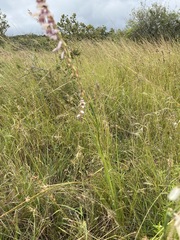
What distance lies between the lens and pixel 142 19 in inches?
581

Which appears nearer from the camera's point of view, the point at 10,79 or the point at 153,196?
the point at 153,196

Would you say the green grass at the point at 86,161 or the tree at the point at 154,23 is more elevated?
the tree at the point at 154,23

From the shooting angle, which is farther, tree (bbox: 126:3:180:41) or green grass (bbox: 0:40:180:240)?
tree (bbox: 126:3:180:41)

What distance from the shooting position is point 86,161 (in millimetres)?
2014

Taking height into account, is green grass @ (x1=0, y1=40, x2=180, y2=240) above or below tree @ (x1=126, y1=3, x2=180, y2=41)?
below

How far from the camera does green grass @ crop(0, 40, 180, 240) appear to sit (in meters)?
1.51

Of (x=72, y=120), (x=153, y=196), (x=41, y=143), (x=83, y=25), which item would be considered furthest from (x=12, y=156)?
(x=83, y=25)

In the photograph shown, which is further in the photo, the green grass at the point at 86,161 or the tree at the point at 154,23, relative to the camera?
the tree at the point at 154,23

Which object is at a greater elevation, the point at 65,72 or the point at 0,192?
the point at 65,72

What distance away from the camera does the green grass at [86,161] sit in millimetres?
1515

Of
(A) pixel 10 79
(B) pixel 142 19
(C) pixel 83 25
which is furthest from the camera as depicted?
(B) pixel 142 19

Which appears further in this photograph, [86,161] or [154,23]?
[154,23]

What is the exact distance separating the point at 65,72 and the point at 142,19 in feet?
41.8

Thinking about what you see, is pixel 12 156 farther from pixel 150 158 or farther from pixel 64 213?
pixel 150 158
